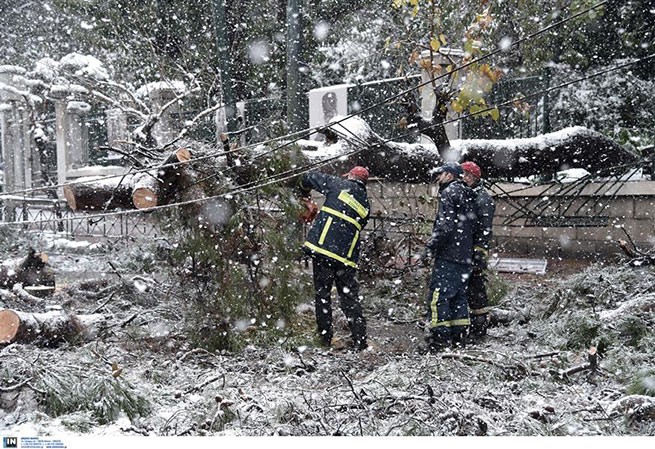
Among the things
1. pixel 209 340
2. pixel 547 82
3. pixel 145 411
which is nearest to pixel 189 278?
pixel 209 340

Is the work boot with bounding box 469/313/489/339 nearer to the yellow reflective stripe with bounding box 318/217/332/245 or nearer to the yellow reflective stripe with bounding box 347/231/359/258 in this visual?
the yellow reflective stripe with bounding box 347/231/359/258

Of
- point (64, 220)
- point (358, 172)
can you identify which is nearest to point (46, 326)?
point (64, 220)

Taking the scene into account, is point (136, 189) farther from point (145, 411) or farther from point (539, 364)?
point (539, 364)

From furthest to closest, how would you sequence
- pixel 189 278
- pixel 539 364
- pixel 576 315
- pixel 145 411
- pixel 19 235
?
pixel 19 235 < pixel 189 278 < pixel 576 315 < pixel 539 364 < pixel 145 411

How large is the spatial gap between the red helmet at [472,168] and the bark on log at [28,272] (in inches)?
91.0

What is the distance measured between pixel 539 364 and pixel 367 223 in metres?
1.07

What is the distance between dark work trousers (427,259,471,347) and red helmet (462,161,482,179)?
43cm

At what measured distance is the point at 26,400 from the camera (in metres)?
2.18

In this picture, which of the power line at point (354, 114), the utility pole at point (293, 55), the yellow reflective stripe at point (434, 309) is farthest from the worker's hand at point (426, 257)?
the utility pole at point (293, 55)

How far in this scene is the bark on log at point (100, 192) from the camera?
2787mm

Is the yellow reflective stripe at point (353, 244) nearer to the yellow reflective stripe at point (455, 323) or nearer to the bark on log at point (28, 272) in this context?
the yellow reflective stripe at point (455, 323)

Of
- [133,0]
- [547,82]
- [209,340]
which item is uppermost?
[133,0]

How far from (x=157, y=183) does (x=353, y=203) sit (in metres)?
0.90

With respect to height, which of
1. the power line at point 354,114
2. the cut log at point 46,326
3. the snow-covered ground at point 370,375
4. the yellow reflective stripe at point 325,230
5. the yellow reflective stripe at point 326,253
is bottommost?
the snow-covered ground at point 370,375
